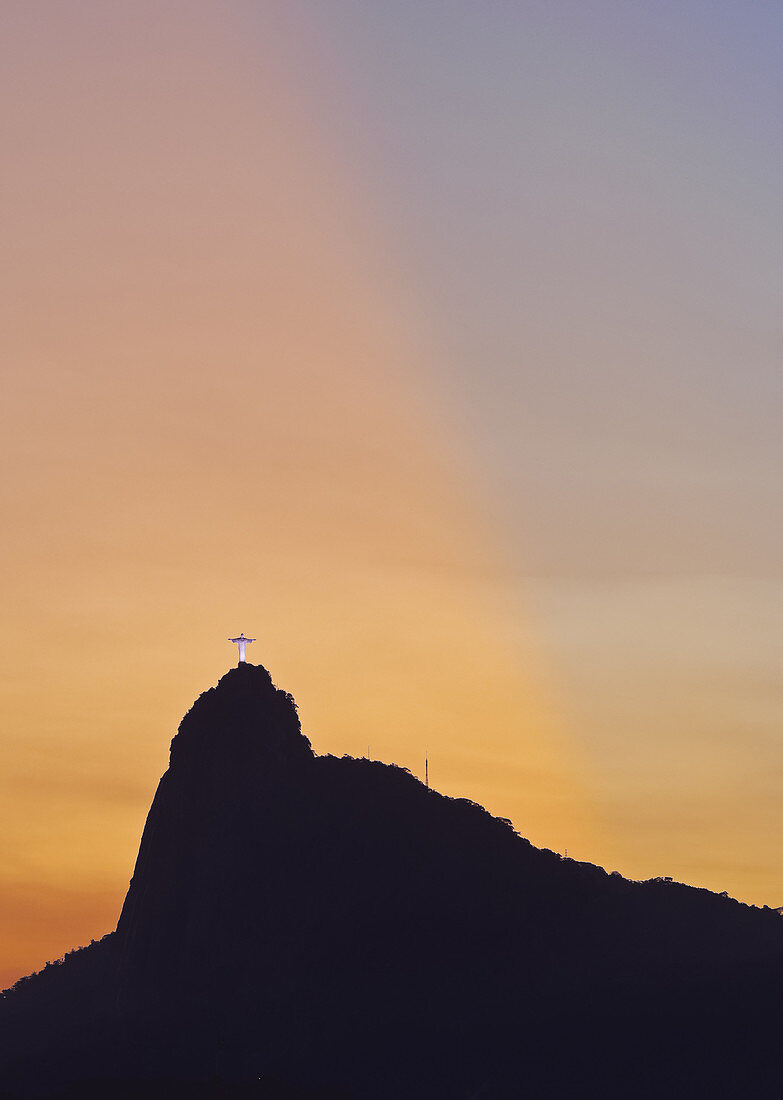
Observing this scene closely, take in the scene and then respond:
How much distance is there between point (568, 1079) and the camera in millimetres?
195000

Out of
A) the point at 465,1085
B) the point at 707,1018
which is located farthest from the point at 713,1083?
A: the point at 465,1085

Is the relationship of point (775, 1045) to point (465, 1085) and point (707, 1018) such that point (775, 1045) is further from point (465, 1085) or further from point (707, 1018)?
point (465, 1085)

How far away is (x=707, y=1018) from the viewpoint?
19625 cm

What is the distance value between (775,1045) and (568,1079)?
22.1 metres

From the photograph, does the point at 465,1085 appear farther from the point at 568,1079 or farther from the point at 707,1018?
the point at 707,1018

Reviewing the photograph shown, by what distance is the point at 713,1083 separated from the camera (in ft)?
626

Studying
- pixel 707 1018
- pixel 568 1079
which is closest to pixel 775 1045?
pixel 707 1018

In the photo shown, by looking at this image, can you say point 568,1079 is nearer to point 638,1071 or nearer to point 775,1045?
point 638,1071

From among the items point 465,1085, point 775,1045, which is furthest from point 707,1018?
point 465,1085

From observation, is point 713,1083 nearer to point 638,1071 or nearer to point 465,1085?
point 638,1071

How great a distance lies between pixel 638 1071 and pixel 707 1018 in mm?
9590

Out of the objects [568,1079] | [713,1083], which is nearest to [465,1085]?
[568,1079]

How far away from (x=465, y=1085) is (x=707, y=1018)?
27.2 meters

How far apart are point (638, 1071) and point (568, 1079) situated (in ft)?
24.6
